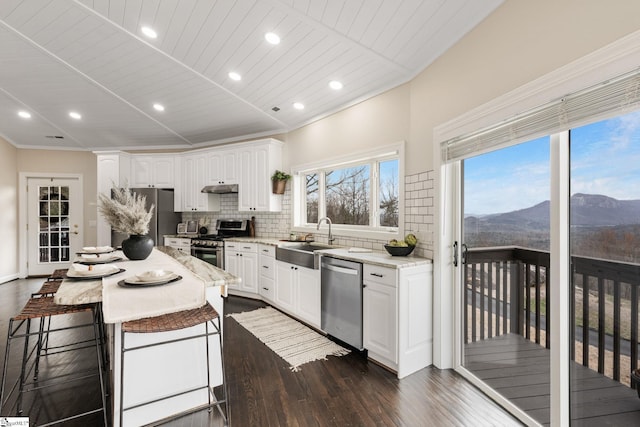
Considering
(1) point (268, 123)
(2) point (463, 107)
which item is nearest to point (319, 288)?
(2) point (463, 107)

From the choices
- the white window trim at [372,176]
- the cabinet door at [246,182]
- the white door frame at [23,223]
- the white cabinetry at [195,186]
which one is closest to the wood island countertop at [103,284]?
the white window trim at [372,176]

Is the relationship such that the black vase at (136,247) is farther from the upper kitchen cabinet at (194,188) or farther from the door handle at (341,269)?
the upper kitchen cabinet at (194,188)

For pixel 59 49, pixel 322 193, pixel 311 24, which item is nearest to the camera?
pixel 311 24

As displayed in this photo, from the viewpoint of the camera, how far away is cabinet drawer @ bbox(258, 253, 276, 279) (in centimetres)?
432

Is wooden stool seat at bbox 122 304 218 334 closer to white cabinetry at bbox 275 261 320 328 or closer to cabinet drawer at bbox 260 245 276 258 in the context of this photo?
white cabinetry at bbox 275 261 320 328

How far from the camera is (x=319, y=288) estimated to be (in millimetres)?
3434

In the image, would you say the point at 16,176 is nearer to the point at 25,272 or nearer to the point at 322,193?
the point at 25,272

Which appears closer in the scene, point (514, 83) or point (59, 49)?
point (514, 83)

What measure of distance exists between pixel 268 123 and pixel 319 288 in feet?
9.26

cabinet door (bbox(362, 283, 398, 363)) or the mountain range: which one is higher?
the mountain range

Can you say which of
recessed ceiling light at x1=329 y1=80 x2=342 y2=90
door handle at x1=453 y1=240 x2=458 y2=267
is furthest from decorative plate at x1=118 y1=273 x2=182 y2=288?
recessed ceiling light at x1=329 y1=80 x2=342 y2=90

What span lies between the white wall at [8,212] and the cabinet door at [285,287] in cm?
567

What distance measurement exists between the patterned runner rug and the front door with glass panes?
16.0ft

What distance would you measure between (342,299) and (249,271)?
2.14 m
